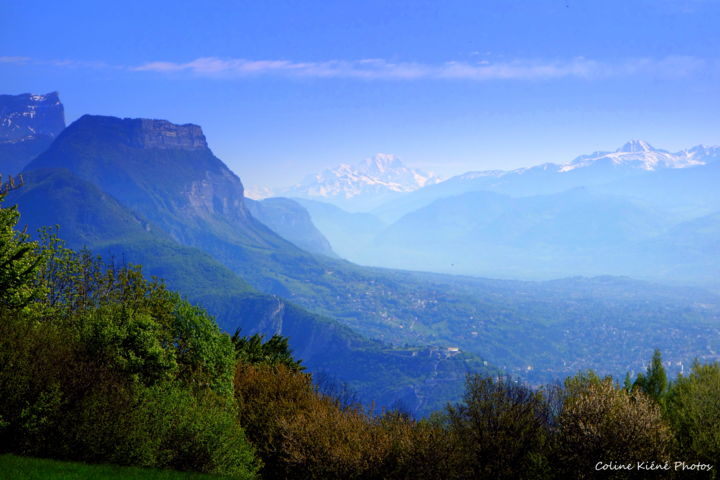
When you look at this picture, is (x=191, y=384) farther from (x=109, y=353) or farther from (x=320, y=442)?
(x=320, y=442)

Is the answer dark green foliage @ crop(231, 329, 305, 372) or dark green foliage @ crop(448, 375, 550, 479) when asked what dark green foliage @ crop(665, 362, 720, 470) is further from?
dark green foliage @ crop(231, 329, 305, 372)

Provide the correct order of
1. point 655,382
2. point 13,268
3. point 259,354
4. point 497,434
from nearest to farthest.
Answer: point 13,268 → point 497,434 → point 259,354 → point 655,382

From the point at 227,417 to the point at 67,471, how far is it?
1173 cm

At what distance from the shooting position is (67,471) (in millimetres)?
27797

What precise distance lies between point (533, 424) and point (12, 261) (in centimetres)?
3635

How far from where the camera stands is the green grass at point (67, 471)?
2620 centimetres

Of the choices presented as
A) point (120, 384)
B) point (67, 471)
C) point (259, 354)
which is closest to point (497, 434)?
point (120, 384)

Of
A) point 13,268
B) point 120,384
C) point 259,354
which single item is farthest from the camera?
point 259,354

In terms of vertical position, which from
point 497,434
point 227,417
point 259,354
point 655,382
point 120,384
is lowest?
point 655,382

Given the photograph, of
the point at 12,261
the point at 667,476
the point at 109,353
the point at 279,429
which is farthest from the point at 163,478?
the point at 667,476

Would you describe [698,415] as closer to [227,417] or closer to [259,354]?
[227,417]

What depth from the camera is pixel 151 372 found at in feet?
131

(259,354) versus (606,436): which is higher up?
(259,354)

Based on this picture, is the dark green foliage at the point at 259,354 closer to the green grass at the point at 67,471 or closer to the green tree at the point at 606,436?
the green grass at the point at 67,471
